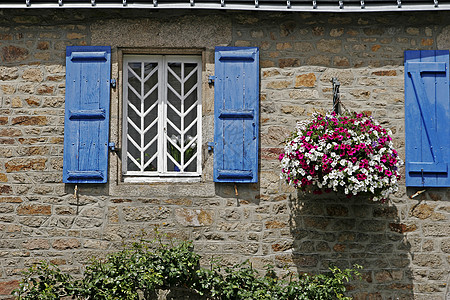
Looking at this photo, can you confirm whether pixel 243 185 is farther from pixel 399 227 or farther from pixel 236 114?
pixel 399 227

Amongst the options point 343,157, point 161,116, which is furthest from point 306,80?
point 161,116

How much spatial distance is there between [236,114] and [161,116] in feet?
2.60

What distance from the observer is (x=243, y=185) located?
235 inches

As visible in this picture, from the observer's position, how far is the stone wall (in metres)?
5.93

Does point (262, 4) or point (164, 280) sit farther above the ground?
point (262, 4)

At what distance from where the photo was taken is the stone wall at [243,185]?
593 centimetres

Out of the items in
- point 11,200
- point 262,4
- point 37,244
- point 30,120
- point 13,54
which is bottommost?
point 37,244

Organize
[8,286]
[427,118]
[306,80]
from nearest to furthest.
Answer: [8,286] → [427,118] → [306,80]

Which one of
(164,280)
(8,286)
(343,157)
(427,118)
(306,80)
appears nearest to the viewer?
(343,157)

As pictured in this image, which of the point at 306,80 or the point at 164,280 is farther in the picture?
the point at 306,80

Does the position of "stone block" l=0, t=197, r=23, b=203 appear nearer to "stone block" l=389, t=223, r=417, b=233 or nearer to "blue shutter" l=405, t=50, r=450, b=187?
"stone block" l=389, t=223, r=417, b=233

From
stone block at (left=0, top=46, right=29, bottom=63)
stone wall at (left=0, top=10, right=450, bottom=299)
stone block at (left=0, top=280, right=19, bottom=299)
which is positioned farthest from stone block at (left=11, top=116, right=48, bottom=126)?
stone block at (left=0, top=280, right=19, bottom=299)

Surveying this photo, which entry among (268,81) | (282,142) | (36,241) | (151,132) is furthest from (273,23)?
(36,241)

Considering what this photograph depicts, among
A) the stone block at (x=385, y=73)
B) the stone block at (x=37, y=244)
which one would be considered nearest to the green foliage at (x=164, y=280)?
the stone block at (x=37, y=244)
